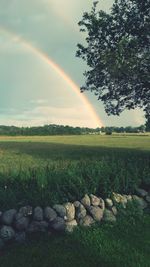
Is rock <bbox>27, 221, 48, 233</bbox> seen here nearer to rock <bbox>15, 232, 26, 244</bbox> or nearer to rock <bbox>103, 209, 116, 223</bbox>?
rock <bbox>15, 232, 26, 244</bbox>

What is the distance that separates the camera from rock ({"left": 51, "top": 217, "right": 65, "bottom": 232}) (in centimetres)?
1282

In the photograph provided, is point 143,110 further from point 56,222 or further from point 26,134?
point 26,134

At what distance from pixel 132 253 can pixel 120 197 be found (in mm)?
4296

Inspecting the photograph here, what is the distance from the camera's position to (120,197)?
51.0 ft

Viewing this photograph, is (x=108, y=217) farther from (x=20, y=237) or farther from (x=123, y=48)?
(x=123, y=48)

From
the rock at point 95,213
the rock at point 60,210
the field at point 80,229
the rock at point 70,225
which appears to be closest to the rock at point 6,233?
the field at point 80,229

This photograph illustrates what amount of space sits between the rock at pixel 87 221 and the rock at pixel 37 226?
143 centimetres

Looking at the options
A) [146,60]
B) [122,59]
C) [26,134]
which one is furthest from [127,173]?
[26,134]

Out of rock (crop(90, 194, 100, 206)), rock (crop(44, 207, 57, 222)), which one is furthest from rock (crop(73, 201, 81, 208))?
rock (crop(44, 207, 57, 222))

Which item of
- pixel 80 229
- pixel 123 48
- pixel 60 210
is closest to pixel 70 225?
pixel 80 229

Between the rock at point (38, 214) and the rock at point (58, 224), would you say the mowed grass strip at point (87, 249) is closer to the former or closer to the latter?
the rock at point (58, 224)

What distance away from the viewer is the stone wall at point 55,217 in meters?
12.3

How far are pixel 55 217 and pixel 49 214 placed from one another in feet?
0.86

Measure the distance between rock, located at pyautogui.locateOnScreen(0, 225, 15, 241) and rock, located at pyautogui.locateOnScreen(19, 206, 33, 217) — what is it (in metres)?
0.65
